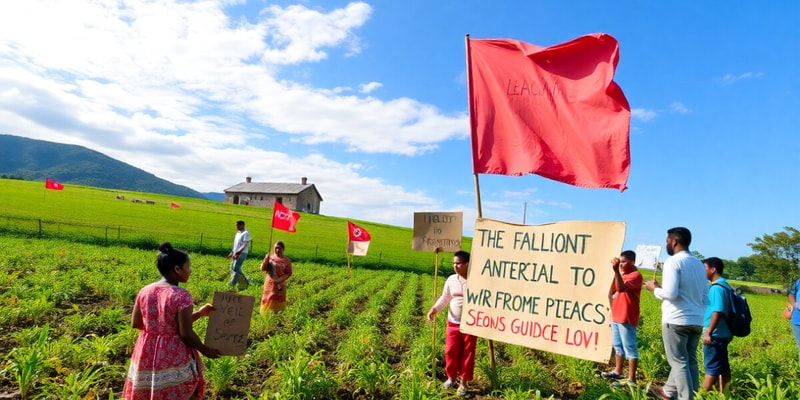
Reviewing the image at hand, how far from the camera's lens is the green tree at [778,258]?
168 feet

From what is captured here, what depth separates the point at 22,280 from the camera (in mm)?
10852

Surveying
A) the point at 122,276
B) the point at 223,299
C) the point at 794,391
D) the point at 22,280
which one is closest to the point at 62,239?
the point at 122,276

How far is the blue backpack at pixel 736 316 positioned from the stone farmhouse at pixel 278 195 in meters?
76.1

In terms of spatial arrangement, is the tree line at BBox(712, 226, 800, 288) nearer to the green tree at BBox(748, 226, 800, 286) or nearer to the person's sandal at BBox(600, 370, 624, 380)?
the green tree at BBox(748, 226, 800, 286)

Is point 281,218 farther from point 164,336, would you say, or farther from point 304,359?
point 164,336

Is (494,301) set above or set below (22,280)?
above

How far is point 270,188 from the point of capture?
83562mm

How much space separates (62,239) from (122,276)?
13808 millimetres

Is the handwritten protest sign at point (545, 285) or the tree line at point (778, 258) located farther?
the tree line at point (778, 258)

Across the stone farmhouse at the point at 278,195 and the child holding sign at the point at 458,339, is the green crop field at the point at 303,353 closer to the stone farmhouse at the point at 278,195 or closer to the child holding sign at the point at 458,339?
the child holding sign at the point at 458,339

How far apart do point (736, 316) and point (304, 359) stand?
574cm

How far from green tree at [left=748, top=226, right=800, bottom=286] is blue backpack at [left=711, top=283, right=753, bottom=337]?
61.0 metres

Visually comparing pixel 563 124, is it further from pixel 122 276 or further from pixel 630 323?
pixel 122 276

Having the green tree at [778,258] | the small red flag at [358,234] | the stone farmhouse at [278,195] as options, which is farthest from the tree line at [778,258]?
the stone farmhouse at [278,195]
